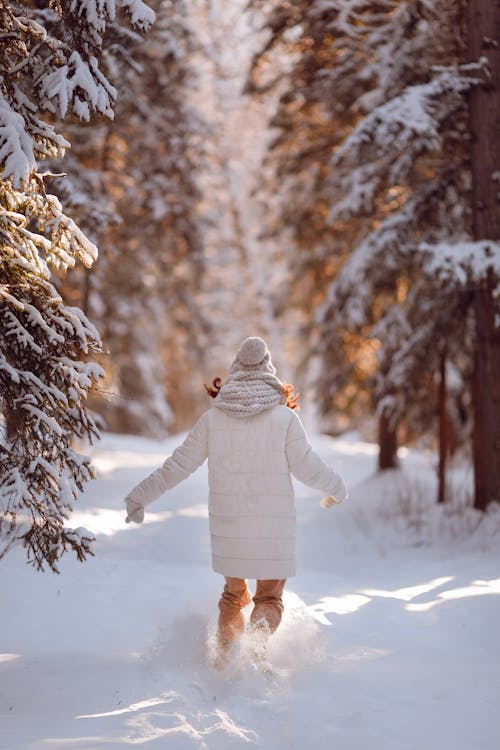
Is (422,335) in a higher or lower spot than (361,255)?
lower

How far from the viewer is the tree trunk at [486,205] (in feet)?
31.5

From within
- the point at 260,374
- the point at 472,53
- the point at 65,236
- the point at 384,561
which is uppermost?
the point at 472,53

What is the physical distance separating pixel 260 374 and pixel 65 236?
4.98 ft

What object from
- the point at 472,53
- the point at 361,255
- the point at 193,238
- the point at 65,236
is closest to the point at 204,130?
the point at 193,238

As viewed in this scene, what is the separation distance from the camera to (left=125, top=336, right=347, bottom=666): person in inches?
199

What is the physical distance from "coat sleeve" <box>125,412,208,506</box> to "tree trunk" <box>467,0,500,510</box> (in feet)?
17.6

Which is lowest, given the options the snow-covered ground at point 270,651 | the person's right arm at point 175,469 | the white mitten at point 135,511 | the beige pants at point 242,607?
the snow-covered ground at point 270,651

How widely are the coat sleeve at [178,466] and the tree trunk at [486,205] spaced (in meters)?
5.37

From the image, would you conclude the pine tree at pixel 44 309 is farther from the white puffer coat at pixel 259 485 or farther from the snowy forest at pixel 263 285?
the white puffer coat at pixel 259 485

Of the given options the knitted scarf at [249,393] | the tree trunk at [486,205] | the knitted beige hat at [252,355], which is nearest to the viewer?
the knitted scarf at [249,393]

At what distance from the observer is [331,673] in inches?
201

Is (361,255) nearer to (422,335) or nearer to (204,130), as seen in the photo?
Result: (422,335)

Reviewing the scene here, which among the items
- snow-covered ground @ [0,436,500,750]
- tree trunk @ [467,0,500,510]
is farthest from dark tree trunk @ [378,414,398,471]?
tree trunk @ [467,0,500,510]

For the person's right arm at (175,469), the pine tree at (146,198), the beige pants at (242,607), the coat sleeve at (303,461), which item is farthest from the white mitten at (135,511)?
the pine tree at (146,198)
